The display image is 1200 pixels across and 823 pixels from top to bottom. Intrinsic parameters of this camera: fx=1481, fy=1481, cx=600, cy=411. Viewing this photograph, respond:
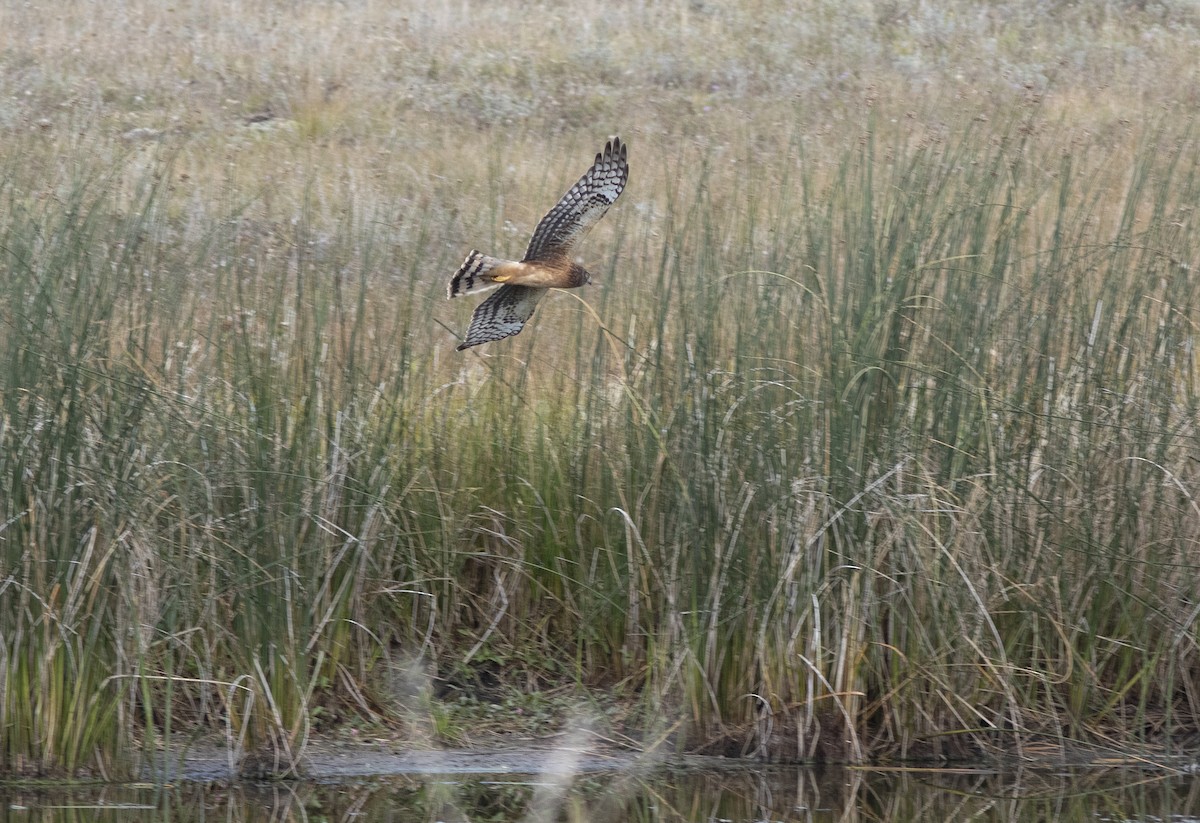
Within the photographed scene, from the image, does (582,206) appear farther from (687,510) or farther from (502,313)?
(687,510)

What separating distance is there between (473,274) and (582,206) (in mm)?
395

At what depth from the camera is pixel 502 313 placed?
4371 millimetres

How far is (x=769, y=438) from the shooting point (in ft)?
13.8

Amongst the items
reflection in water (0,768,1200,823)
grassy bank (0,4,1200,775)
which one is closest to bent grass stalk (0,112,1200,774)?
grassy bank (0,4,1200,775)

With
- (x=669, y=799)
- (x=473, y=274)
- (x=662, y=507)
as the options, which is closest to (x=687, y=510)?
(x=662, y=507)

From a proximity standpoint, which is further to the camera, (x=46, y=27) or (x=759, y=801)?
(x=46, y=27)

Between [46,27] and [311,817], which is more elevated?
[46,27]

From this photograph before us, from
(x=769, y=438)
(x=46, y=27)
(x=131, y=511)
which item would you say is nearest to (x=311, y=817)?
(x=131, y=511)

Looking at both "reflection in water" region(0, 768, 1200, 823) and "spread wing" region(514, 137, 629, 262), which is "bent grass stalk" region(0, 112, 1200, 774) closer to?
"reflection in water" region(0, 768, 1200, 823)

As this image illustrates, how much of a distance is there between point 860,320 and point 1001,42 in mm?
12248

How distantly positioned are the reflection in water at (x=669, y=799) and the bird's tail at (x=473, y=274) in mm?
1377

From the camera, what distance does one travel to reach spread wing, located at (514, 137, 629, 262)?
4.15 m

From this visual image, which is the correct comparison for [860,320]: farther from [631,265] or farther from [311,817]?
[311,817]

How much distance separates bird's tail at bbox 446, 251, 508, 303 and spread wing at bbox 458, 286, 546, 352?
10.0 inches
